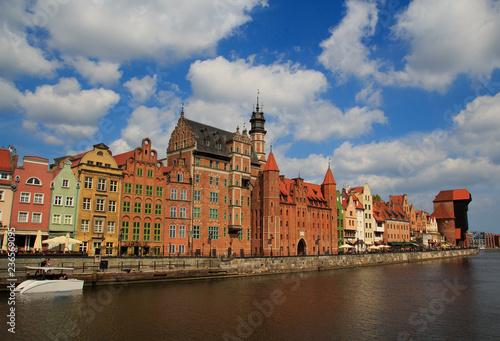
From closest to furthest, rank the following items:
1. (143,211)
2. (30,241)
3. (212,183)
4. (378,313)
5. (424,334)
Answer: (424,334) → (378,313) → (30,241) → (143,211) → (212,183)

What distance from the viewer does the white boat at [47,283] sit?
1692 inches

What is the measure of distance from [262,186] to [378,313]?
47933 millimetres

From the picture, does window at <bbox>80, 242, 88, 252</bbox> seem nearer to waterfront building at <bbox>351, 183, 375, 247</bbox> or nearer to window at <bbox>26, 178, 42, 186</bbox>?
window at <bbox>26, 178, 42, 186</bbox>

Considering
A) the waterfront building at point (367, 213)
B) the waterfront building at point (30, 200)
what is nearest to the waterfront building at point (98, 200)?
the waterfront building at point (30, 200)

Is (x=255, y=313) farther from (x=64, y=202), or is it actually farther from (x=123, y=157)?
(x=123, y=157)

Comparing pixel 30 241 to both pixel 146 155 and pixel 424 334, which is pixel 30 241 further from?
pixel 424 334

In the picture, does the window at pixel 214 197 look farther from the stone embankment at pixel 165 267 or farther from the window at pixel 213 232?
the stone embankment at pixel 165 267

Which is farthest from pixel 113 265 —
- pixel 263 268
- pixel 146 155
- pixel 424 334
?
pixel 424 334

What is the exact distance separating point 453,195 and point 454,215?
30.9 feet

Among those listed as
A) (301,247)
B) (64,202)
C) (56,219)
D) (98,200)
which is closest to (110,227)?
(98,200)

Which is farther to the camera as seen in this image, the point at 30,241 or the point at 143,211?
the point at 143,211

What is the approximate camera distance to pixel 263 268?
72.8 m

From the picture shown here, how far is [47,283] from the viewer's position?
144 ft

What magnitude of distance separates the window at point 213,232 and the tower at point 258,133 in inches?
1165
